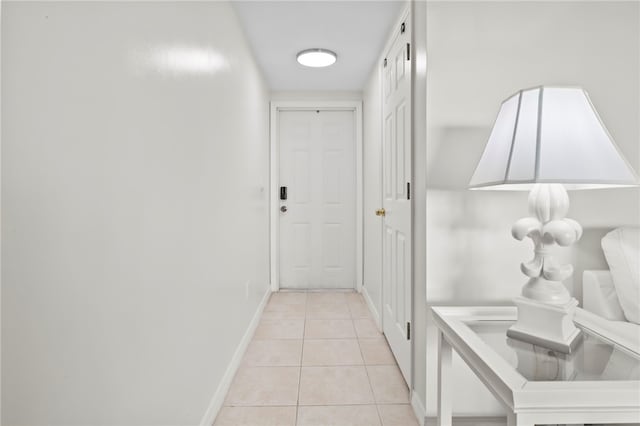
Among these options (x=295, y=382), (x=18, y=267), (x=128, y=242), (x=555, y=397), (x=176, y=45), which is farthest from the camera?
(x=295, y=382)

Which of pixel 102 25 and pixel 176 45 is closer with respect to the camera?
pixel 102 25

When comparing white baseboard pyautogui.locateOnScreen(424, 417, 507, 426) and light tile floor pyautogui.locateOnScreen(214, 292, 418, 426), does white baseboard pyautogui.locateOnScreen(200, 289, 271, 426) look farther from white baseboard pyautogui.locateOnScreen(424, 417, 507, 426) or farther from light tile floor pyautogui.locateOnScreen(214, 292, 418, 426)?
white baseboard pyautogui.locateOnScreen(424, 417, 507, 426)

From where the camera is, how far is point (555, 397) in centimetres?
79

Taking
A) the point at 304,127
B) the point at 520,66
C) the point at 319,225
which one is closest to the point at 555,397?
the point at 520,66

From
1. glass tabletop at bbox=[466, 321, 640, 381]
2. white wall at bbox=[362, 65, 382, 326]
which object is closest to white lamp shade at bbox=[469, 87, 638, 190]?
glass tabletop at bbox=[466, 321, 640, 381]

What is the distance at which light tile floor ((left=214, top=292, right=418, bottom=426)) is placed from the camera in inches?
67.2

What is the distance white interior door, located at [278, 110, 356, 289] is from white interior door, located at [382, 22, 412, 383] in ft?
4.46

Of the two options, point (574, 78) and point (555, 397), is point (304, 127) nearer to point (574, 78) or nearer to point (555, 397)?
point (574, 78)

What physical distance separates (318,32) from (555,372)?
97.4 inches

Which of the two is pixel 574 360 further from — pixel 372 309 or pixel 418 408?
pixel 372 309

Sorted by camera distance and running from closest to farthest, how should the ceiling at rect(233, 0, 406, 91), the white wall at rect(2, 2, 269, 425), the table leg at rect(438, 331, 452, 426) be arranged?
the white wall at rect(2, 2, 269, 425)
the table leg at rect(438, 331, 452, 426)
the ceiling at rect(233, 0, 406, 91)

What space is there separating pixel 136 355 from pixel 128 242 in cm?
33

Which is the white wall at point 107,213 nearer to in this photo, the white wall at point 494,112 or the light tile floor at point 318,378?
the light tile floor at point 318,378

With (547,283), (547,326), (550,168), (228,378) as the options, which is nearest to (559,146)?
(550,168)
